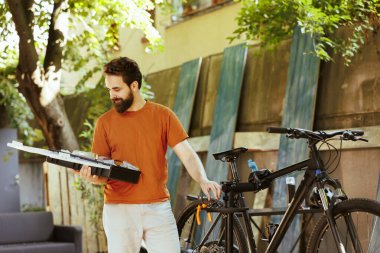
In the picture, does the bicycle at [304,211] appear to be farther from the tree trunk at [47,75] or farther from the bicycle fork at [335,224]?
the tree trunk at [47,75]

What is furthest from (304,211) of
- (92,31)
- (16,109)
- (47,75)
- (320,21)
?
(16,109)

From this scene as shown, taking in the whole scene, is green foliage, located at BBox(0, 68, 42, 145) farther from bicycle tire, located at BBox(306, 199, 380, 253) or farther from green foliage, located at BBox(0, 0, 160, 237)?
bicycle tire, located at BBox(306, 199, 380, 253)

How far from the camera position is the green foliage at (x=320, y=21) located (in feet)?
18.9

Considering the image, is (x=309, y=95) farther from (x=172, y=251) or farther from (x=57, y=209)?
(x=57, y=209)

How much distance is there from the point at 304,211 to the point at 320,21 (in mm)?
1819

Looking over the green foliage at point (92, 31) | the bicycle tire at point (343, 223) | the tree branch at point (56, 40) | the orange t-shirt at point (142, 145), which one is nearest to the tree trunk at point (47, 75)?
the tree branch at point (56, 40)

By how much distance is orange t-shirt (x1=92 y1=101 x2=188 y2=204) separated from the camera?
163 inches

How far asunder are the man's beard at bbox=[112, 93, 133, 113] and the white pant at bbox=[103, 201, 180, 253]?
1.74 ft

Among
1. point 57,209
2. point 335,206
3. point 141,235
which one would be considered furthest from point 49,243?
point 335,206

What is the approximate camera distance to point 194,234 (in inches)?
205

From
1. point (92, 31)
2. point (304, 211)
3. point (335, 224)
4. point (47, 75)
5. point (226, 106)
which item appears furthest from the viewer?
point (92, 31)

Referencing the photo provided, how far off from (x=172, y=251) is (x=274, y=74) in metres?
3.30

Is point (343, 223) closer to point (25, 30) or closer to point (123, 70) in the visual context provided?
point (123, 70)

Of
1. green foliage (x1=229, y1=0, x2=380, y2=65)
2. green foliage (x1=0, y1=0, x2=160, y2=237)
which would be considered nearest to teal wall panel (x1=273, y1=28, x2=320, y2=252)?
green foliage (x1=229, y1=0, x2=380, y2=65)
